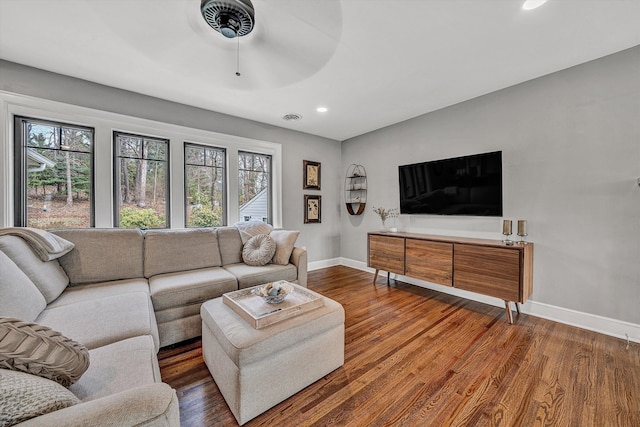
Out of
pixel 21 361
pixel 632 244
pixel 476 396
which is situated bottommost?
pixel 476 396

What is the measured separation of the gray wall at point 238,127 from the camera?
2.40 metres

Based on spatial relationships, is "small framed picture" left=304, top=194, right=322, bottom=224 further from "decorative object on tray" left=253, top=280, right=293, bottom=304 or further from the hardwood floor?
"decorative object on tray" left=253, top=280, right=293, bottom=304

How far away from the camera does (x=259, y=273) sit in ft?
8.31

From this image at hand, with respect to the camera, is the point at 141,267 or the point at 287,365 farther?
the point at 141,267

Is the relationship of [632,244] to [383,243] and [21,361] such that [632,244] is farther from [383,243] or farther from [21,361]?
[21,361]

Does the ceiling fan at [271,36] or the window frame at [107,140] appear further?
the window frame at [107,140]

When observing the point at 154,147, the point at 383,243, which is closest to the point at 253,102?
the point at 154,147

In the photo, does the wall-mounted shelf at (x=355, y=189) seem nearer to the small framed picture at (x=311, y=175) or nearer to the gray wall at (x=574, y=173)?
the small framed picture at (x=311, y=175)

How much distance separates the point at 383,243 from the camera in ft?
11.5

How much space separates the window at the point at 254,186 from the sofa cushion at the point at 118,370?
258 centimetres

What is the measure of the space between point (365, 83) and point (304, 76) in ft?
2.19

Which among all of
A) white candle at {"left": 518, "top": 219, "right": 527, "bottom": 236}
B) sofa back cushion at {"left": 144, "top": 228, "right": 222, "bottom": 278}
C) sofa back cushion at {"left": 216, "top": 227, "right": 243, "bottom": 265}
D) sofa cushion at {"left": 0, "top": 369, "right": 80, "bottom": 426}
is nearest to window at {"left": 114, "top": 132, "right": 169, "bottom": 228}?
sofa back cushion at {"left": 144, "top": 228, "right": 222, "bottom": 278}

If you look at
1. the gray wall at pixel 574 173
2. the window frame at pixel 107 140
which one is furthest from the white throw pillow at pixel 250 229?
the gray wall at pixel 574 173

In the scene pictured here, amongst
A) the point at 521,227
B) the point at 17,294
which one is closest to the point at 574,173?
the point at 521,227
